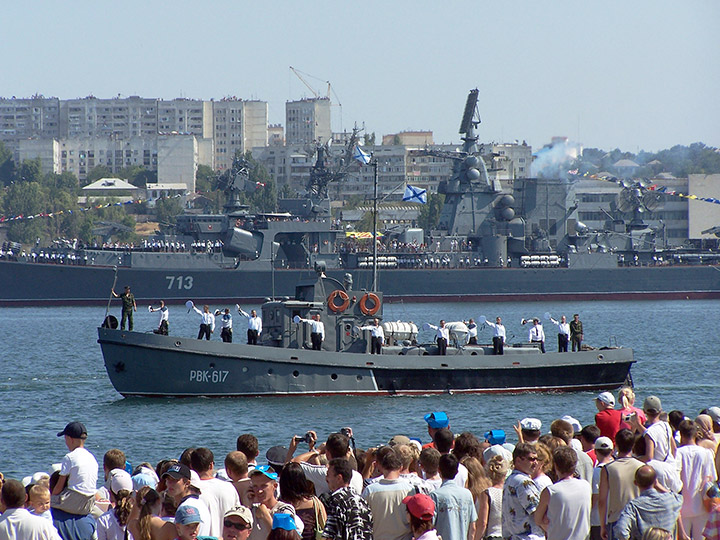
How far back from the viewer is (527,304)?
7781 cm

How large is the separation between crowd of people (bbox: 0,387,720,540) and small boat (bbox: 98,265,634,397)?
1529 cm

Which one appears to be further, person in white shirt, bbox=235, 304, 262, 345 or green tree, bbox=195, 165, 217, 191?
green tree, bbox=195, 165, 217, 191

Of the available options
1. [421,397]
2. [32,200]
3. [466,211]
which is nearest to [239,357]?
[421,397]

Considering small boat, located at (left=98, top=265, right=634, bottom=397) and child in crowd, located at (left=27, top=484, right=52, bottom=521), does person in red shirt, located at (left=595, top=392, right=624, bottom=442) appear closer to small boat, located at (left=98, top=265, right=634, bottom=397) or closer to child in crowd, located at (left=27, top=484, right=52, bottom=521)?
child in crowd, located at (left=27, top=484, right=52, bottom=521)

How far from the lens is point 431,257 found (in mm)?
79875

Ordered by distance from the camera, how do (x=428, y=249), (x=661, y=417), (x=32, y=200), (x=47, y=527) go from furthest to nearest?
(x=32, y=200) → (x=428, y=249) → (x=661, y=417) → (x=47, y=527)

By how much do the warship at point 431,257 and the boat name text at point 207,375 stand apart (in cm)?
4103

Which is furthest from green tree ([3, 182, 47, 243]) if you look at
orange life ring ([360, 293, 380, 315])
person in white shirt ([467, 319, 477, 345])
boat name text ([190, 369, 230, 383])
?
orange life ring ([360, 293, 380, 315])

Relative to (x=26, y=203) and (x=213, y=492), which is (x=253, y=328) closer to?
(x=213, y=492)

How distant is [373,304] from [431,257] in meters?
53.4

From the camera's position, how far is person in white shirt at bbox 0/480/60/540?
793cm

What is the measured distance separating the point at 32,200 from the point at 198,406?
420 feet

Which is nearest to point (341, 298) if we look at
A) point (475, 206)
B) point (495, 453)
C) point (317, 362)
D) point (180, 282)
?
point (317, 362)

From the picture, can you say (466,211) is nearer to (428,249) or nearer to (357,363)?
(428,249)
